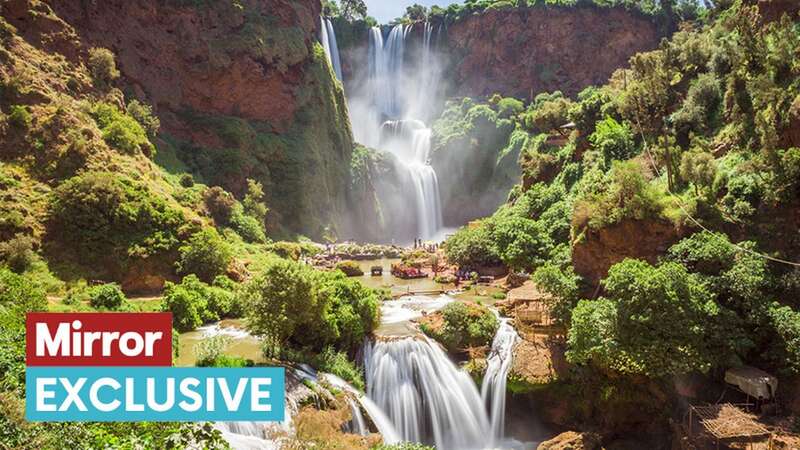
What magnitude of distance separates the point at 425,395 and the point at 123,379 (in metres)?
13.6

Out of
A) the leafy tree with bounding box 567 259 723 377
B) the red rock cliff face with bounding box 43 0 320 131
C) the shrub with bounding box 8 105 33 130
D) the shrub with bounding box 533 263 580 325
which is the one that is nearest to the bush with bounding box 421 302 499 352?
the shrub with bounding box 533 263 580 325

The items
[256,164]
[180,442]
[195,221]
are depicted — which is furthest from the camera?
[256,164]

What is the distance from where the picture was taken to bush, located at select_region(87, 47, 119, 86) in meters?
35.8

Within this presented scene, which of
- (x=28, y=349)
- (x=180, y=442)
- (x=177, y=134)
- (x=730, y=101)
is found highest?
(x=177, y=134)

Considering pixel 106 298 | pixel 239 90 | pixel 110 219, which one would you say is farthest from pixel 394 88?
pixel 106 298

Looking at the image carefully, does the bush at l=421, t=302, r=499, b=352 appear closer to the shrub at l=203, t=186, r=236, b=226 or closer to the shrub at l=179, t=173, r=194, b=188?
the shrub at l=203, t=186, r=236, b=226

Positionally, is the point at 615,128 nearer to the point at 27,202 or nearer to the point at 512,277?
the point at 512,277

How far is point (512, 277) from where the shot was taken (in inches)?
1315

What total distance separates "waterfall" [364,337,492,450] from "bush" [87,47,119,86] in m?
28.7

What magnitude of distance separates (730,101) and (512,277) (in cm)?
1574

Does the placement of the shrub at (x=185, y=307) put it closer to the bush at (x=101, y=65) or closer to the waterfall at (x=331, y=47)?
the bush at (x=101, y=65)

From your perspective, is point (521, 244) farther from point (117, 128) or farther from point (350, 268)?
point (117, 128)

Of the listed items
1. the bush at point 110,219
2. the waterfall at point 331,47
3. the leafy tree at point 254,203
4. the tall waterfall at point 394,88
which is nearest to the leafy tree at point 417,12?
the tall waterfall at point 394,88

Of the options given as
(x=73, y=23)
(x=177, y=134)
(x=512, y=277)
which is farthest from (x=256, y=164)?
(x=512, y=277)
